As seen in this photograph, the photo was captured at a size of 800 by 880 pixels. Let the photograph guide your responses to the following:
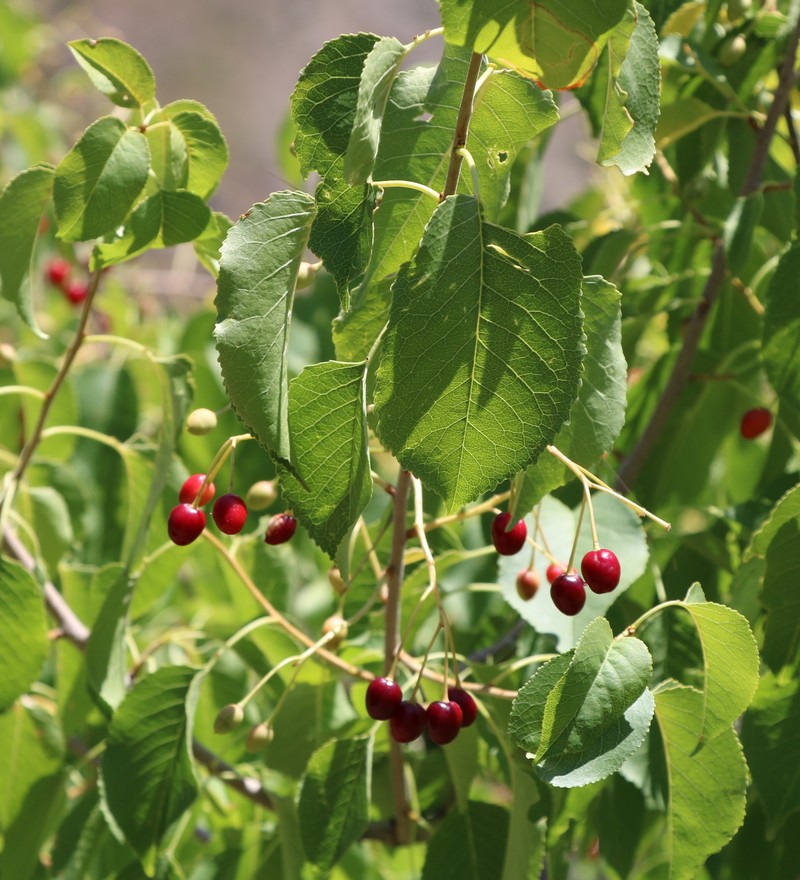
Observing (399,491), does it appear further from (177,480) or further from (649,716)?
(177,480)

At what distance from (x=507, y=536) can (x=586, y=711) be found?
149 millimetres

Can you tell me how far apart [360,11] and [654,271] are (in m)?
5.86

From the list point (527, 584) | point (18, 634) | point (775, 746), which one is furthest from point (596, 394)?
point (18, 634)

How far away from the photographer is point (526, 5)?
60 centimetres

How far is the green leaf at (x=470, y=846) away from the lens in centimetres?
99

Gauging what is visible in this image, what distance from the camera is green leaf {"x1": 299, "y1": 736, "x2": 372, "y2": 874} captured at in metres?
0.93

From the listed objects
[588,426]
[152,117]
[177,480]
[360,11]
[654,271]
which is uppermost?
[152,117]

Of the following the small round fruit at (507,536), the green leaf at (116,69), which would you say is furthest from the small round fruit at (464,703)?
the green leaf at (116,69)

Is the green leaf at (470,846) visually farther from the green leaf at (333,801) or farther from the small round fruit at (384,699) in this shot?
the small round fruit at (384,699)

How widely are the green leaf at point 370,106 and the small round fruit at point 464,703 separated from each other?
416mm

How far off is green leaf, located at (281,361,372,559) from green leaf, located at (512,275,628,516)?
14 centimetres

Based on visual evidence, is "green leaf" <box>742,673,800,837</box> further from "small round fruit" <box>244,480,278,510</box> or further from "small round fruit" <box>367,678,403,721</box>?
"small round fruit" <box>244,480,278,510</box>

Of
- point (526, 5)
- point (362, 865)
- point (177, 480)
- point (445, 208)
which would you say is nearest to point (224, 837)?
point (362, 865)

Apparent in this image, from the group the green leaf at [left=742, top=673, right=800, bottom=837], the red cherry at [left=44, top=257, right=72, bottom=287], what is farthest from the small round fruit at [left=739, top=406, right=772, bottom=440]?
the red cherry at [left=44, top=257, right=72, bottom=287]
